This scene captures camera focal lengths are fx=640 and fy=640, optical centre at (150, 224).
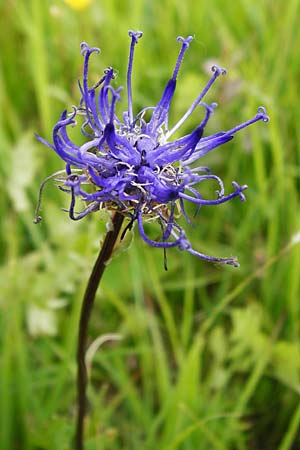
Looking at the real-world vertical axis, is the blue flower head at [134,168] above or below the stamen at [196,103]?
below

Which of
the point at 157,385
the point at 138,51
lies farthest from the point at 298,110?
the point at 157,385

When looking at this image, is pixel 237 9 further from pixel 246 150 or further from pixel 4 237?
pixel 4 237

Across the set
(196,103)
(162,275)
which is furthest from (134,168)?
(162,275)

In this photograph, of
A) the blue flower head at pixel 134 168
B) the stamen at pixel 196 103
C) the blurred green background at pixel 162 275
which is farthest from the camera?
the blurred green background at pixel 162 275

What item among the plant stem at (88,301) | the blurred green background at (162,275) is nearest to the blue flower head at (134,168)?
the plant stem at (88,301)

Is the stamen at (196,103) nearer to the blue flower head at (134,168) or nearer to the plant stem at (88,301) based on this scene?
the blue flower head at (134,168)

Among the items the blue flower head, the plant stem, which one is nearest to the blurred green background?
the plant stem

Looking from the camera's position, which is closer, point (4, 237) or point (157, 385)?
point (157, 385)

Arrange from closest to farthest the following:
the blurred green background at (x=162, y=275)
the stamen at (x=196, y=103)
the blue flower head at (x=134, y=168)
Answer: the blue flower head at (x=134, y=168) < the stamen at (x=196, y=103) < the blurred green background at (x=162, y=275)
